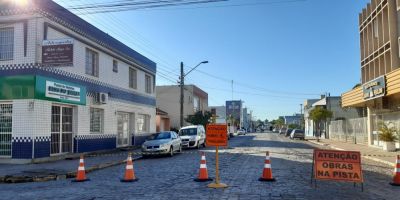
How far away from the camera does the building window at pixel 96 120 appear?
2577 centimetres

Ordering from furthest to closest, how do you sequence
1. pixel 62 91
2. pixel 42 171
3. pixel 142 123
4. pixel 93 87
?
pixel 142 123, pixel 93 87, pixel 62 91, pixel 42 171

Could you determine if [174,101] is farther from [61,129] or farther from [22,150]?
[22,150]

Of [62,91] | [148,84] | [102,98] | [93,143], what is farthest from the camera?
[148,84]

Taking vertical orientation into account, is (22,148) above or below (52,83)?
below

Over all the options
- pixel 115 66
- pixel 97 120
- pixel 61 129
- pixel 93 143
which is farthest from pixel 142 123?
pixel 61 129

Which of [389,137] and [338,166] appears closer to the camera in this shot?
[338,166]

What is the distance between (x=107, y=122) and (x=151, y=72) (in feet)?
33.6

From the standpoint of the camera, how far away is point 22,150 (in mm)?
19312

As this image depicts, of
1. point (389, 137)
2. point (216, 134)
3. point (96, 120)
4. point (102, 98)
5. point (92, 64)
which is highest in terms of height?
point (92, 64)

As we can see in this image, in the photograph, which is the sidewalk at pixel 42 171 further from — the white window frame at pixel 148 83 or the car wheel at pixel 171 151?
the white window frame at pixel 148 83

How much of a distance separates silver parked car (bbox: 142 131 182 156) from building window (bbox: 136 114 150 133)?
30.7 feet

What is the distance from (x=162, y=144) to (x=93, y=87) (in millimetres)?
6042

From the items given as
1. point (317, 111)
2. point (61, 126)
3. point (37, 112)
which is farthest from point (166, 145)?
point (317, 111)

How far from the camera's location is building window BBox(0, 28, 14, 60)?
20.3 m
